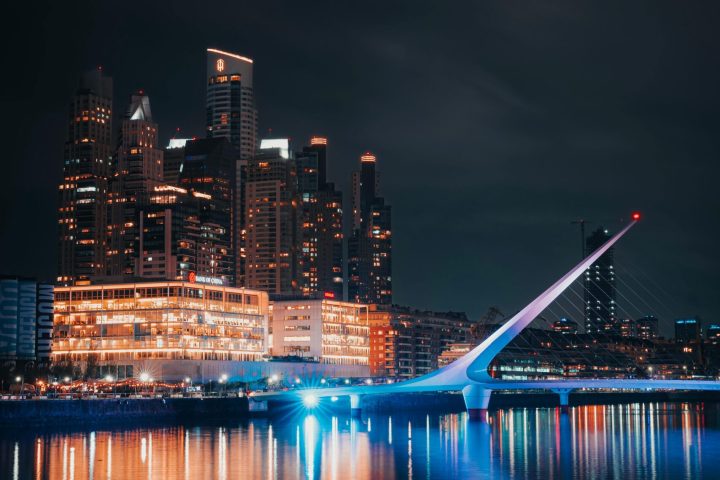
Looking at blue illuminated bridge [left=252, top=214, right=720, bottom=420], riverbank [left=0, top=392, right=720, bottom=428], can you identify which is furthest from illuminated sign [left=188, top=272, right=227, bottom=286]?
blue illuminated bridge [left=252, top=214, right=720, bottom=420]

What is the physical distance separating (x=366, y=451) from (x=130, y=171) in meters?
131

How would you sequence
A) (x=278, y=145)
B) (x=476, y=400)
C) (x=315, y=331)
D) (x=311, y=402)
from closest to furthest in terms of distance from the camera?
(x=476, y=400)
(x=311, y=402)
(x=315, y=331)
(x=278, y=145)

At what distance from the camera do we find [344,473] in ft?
153

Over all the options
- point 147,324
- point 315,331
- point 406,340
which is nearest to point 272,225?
point 406,340

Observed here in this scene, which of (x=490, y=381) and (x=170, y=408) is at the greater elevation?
(x=490, y=381)

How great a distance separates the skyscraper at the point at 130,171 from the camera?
179 m

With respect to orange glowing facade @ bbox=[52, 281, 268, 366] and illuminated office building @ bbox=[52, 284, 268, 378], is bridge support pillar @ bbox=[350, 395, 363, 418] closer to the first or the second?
illuminated office building @ bbox=[52, 284, 268, 378]

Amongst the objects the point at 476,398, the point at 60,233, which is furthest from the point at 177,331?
the point at 60,233

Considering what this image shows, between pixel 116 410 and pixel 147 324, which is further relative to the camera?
pixel 147 324

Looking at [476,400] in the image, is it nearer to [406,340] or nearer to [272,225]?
[406,340]

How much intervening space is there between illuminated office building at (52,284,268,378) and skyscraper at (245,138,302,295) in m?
67.0


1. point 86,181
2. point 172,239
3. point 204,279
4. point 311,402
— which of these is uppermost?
point 86,181

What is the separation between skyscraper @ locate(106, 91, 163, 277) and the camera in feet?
586

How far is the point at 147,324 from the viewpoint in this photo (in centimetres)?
11312
